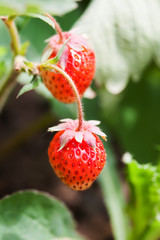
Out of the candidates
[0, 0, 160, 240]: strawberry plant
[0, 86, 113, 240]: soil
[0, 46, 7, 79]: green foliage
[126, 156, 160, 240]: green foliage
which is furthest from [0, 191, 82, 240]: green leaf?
[0, 86, 113, 240]: soil

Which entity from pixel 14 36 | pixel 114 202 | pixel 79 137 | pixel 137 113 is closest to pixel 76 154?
pixel 79 137

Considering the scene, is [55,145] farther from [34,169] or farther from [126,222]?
[34,169]

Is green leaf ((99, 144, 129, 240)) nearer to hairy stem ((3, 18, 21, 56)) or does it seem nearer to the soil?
the soil

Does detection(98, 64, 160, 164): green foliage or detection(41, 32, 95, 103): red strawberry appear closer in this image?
detection(41, 32, 95, 103): red strawberry

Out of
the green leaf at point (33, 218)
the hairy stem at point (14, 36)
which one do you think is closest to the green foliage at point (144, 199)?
the green leaf at point (33, 218)

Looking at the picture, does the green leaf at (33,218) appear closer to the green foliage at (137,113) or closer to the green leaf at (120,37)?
the green leaf at (120,37)

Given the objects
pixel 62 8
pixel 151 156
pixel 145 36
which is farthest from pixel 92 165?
pixel 151 156
